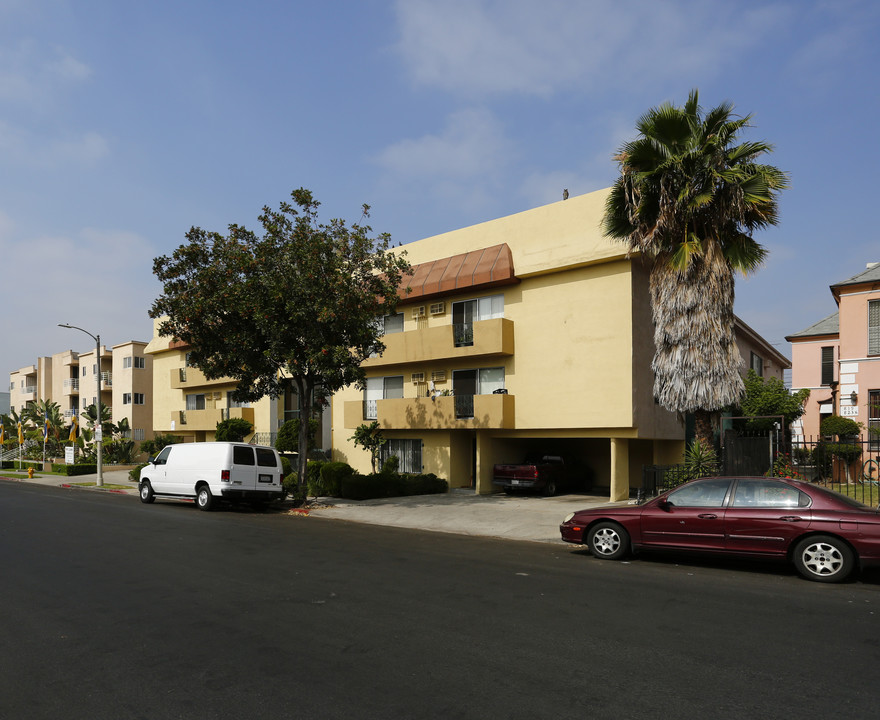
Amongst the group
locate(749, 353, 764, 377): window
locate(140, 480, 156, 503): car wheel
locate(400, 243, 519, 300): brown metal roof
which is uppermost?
locate(400, 243, 519, 300): brown metal roof

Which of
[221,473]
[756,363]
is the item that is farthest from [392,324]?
[756,363]

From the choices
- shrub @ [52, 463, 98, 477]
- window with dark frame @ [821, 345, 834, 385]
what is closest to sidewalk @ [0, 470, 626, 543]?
window with dark frame @ [821, 345, 834, 385]

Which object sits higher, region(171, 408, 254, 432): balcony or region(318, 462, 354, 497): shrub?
region(171, 408, 254, 432): balcony

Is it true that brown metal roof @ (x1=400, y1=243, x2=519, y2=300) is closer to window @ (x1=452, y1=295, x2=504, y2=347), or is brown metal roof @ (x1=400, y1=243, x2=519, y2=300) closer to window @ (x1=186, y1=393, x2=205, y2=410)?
window @ (x1=452, y1=295, x2=504, y2=347)

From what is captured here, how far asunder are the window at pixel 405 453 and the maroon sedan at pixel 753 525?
16.6 metres

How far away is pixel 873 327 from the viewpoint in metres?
25.8

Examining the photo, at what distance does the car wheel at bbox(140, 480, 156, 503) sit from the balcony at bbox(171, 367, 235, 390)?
56.4 feet

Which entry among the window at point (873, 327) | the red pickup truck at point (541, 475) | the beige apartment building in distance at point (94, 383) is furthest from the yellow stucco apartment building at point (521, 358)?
the beige apartment building in distance at point (94, 383)

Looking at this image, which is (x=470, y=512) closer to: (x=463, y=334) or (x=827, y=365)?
(x=463, y=334)

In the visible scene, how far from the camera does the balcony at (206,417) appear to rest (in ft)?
128

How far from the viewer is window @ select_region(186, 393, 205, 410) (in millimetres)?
A: 43219

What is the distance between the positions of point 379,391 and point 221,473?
10.1 metres

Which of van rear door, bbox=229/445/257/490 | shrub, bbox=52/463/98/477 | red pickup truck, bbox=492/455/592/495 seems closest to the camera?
van rear door, bbox=229/445/257/490

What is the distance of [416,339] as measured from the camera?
26.4 meters
